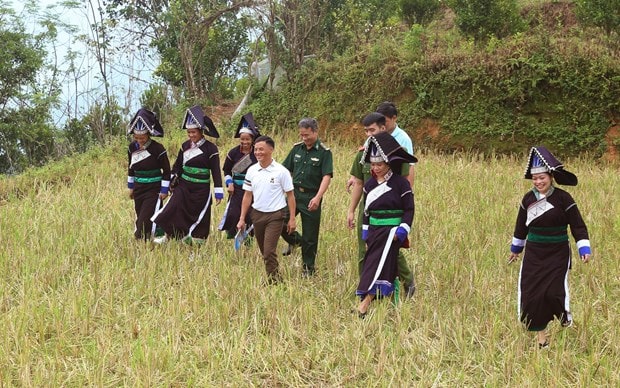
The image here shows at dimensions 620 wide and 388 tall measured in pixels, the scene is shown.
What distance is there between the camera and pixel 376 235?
5.56 meters

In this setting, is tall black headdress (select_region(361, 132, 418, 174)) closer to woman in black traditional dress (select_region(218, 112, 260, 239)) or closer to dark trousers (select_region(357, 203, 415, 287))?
dark trousers (select_region(357, 203, 415, 287))

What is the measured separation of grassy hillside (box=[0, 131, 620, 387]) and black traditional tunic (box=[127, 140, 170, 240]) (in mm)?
324

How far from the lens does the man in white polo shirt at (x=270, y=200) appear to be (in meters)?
6.46

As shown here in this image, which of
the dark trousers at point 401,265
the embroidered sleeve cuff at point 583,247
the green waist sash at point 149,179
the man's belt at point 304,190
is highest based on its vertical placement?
the green waist sash at point 149,179

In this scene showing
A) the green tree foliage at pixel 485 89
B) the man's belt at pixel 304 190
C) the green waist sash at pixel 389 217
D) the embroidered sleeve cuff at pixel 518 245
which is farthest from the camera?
the green tree foliage at pixel 485 89

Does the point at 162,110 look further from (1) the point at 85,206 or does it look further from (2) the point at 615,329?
(2) the point at 615,329

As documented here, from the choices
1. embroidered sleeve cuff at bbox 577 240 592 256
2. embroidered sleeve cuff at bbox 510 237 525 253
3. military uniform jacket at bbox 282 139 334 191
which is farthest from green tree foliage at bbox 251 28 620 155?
embroidered sleeve cuff at bbox 577 240 592 256

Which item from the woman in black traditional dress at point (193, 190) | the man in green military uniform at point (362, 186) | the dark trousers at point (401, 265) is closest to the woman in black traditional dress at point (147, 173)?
the woman in black traditional dress at point (193, 190)

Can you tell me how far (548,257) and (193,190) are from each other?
14.3 ft

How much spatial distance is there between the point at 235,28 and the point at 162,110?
3.99 meters

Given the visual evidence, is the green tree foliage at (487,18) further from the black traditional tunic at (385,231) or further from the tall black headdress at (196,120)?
the black traditional tunic at (385,231)

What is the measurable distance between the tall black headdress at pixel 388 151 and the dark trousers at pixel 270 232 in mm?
1410

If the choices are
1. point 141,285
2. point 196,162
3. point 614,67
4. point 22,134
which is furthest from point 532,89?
point 22,134

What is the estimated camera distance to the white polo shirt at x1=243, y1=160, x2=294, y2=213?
650 centimetres
